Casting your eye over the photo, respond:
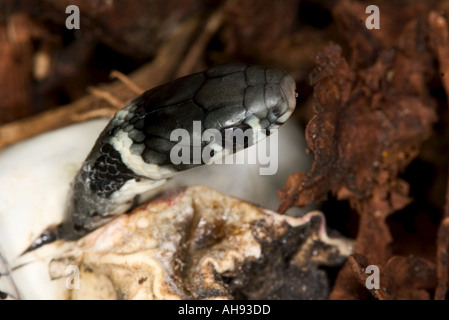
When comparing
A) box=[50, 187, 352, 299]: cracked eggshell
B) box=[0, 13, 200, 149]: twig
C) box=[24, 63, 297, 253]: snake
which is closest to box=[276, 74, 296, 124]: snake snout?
box=[24, 63, 297, 253]: snake

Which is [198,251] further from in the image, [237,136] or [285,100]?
[285,100]

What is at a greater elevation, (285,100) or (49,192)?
(285,100)

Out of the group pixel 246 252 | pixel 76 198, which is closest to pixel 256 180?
pixel 246 252

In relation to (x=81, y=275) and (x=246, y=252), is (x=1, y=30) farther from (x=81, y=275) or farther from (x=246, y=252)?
(x=246, y=252)

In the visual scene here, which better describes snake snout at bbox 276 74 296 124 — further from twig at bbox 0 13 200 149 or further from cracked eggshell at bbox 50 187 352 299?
twig at bbox 0 13 200 149

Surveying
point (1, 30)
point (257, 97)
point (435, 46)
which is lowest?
point (257, 97)

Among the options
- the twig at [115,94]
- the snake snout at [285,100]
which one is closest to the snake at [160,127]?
the snake snout at [285,100]

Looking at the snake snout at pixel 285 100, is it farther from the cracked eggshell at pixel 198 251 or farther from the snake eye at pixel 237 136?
the cracked eggshell at pixel 198 251

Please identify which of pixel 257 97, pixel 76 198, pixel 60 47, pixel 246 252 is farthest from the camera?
pixel 60 47

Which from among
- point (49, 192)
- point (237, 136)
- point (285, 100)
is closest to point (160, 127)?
point (237, 136)
